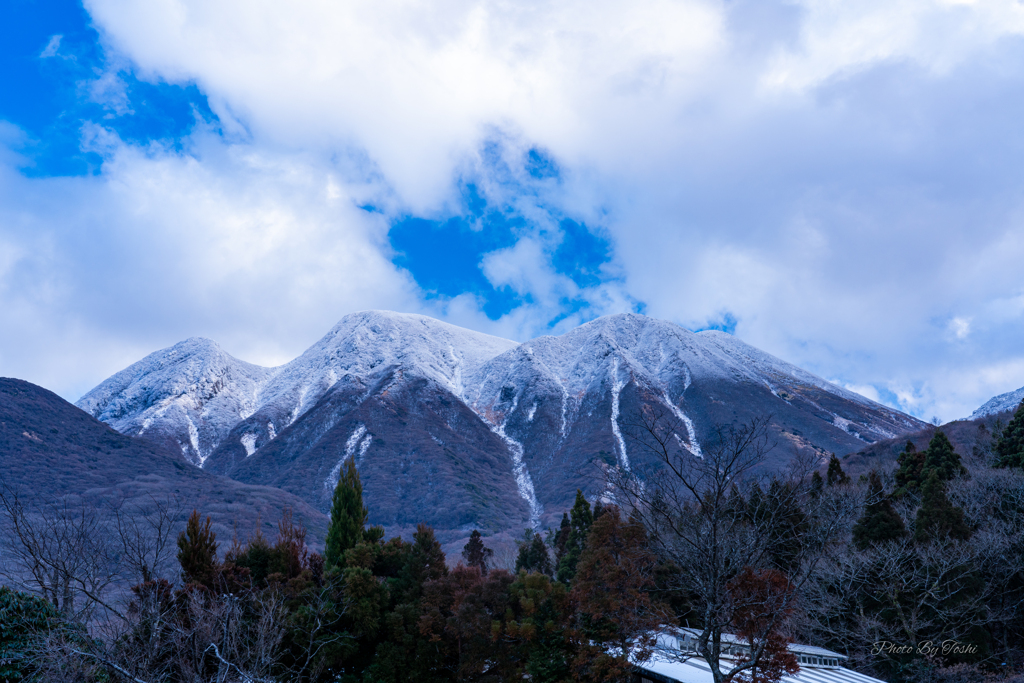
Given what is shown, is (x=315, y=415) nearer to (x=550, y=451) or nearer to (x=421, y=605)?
(x=550, y=451)

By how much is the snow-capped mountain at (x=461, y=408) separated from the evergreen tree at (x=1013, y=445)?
6218cm

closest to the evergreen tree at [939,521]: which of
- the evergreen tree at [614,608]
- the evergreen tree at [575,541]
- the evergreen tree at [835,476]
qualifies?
the evergreen tree at [614,608]

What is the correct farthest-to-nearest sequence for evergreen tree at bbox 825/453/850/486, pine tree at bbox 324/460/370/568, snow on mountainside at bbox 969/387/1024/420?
snow on mountainside at bbox 969/387/1024/420 < evergreen tree at bbox 825/453/850/486 < pine tree at bbox 324/460/370/568

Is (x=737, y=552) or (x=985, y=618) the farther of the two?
(x=985, y=618)

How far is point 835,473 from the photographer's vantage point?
39.2 meters

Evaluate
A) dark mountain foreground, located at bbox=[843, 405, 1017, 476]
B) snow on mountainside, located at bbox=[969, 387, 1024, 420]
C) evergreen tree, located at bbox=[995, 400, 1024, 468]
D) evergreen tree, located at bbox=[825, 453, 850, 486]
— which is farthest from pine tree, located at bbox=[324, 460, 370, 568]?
snow on mountainside, located at bbox=[969, 387, 1024, 420]

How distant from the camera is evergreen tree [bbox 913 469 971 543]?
73.7ft

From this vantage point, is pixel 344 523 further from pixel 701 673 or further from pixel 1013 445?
pixel 1013 445

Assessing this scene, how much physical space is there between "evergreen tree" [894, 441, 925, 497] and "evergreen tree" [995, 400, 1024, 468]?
3537 millimetres

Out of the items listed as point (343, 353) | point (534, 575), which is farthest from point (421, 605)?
point (343, 353)

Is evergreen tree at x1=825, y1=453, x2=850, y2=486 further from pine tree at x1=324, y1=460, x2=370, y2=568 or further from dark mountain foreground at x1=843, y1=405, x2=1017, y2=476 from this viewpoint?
pine tree at x1=324, y1=460, x2=370, y2=568

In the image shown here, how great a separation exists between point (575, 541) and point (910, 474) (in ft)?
66.2

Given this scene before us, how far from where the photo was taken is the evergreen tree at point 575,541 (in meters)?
32.5

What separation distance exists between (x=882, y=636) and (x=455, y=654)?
612 inches
